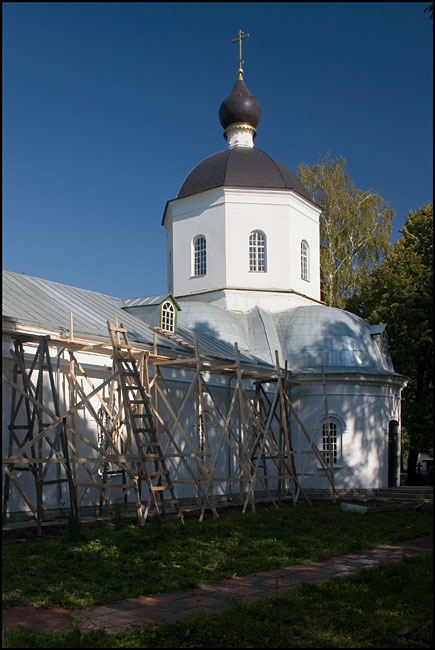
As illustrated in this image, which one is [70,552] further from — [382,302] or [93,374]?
[382,302]

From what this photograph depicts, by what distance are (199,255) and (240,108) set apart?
581 cm

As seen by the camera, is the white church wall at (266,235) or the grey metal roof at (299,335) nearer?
the grey metal roof at (299,335)

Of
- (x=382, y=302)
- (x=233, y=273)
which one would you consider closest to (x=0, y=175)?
(x=233, y=273)

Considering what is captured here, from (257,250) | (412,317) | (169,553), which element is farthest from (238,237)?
(169,553)

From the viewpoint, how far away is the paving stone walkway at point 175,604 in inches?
257

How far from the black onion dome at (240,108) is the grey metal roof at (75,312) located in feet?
31.0

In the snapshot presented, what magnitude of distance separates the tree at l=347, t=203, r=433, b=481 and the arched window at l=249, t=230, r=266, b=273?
5.76 metres

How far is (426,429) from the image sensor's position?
2638 centimetres

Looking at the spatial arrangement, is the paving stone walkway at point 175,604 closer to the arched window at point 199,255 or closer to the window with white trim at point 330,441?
the window with white trim at point 330,441

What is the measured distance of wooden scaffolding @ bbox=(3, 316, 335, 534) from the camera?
42.9 feet

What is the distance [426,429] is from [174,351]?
40.7 feet

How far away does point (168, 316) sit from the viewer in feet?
67.4

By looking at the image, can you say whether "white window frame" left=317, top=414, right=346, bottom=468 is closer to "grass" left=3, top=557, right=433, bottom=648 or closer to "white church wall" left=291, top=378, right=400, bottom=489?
"white church wall" left=291, top=378, right=400, bottom=489

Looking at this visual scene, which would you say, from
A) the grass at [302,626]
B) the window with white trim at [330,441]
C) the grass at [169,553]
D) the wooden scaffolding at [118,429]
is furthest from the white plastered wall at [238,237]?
the grass at [302,626]
